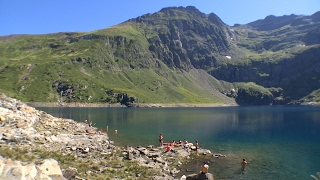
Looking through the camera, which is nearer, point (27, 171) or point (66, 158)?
point (27, 171)

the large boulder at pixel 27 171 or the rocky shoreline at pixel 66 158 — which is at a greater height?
the large boulder at pixel 27 171

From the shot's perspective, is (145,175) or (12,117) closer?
(145,175)

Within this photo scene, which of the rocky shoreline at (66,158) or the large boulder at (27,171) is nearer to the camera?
the large boulder at (27,171)

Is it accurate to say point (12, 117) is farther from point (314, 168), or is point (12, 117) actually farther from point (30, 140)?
point (314, 168)

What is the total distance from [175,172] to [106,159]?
1028 centimetres

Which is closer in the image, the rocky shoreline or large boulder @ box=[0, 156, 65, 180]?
large boulder @ box=[0, 156, 65, 180]

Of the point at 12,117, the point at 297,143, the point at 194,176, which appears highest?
the point at 12,117

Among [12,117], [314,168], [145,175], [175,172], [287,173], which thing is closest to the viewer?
[145,175]

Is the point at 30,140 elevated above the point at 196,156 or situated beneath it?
elevated above

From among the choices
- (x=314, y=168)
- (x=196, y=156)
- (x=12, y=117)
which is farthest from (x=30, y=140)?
(x=314, y=168)

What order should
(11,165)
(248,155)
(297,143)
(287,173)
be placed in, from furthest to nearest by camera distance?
(297,143)
(248,155)
(287,173)
(11,165)

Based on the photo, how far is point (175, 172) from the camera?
37.3 meters

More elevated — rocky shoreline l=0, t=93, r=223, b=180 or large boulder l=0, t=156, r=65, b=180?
large boulder l=0, t=156, r=65, b=180

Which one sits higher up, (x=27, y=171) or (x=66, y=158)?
(x=27, y=171)
